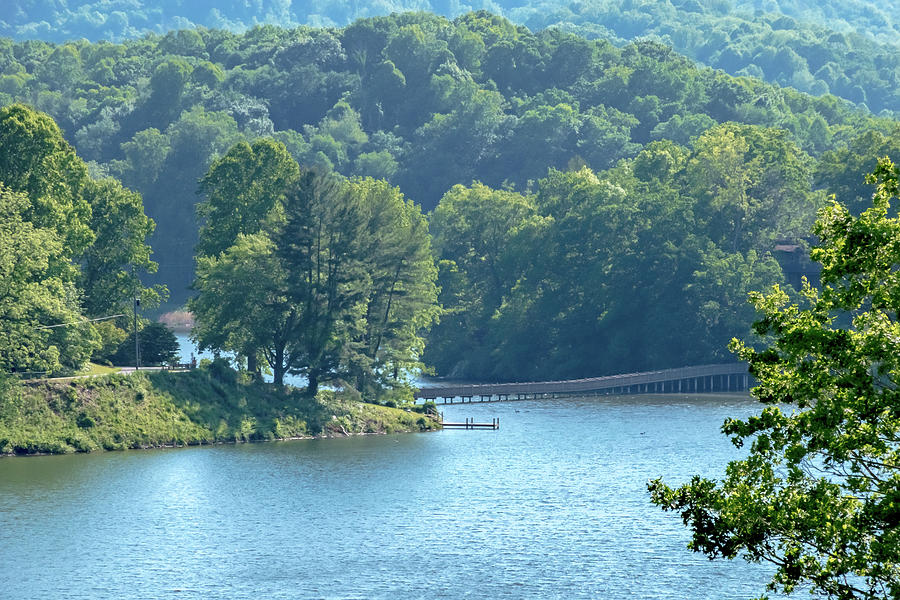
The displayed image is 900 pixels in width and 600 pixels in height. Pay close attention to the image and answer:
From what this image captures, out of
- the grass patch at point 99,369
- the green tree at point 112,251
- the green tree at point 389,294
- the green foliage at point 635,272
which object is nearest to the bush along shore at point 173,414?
the grass patch at point 99,369

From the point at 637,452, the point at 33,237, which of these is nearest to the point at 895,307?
the point at 637,452

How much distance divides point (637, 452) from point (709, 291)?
46.2 meters

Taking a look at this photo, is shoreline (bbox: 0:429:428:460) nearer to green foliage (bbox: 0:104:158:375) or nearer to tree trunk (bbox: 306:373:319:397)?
tree trunk (bbox: 306:373:319:397)

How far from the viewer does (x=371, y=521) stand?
6925cm

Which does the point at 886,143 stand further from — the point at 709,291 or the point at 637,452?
the point at 637,452

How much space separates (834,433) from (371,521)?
138 ft

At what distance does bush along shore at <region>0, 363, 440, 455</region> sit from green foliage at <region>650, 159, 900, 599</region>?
2329 inches

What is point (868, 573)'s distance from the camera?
2819cm

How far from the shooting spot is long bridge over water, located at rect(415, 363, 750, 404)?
122 metres

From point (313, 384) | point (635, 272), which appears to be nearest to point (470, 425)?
point (313, 384)

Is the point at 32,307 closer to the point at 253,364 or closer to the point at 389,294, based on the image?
the point at 253,364

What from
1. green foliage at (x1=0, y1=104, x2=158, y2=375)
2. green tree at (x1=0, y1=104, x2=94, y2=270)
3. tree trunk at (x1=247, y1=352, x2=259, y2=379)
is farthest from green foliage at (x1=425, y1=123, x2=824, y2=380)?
green tree at (x1=0, y1=104, x2=94, y2=270)

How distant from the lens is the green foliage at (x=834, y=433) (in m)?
28.5

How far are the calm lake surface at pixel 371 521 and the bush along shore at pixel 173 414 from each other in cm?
160
